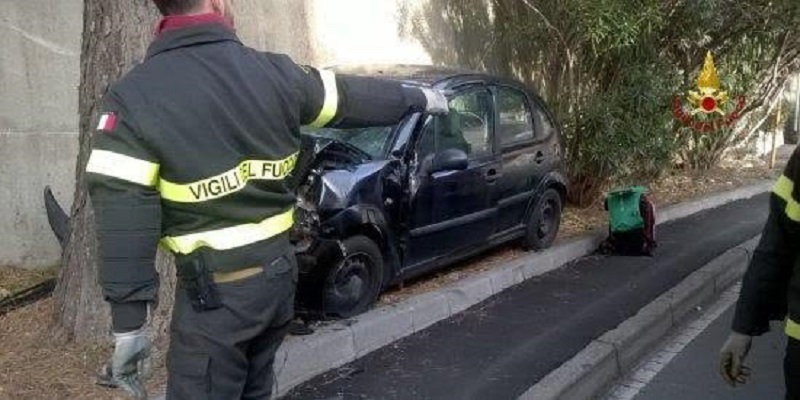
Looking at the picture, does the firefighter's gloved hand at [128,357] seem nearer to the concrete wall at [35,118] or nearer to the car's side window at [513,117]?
the concrete wall at [35,118]

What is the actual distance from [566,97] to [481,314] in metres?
4.14

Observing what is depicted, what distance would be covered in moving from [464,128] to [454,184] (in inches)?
19.6

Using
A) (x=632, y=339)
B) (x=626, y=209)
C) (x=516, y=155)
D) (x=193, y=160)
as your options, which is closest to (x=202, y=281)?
(x=193, y=160)

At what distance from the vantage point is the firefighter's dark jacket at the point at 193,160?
2.32 metres

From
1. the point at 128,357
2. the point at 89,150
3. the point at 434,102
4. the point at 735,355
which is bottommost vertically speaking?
the point at 735,355

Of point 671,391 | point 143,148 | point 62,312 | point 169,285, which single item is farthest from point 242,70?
point 671,391

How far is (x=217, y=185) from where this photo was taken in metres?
2.44

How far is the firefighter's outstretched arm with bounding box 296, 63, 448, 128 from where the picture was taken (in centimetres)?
277

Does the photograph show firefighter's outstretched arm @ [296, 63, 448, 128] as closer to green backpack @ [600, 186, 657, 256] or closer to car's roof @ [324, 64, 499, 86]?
car's roof @ [324, 64, 499, 86]

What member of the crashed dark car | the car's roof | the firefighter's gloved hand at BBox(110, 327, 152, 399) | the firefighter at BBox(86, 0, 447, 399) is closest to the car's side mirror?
the crashed dark car

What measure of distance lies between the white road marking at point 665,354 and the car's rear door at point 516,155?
161 cm

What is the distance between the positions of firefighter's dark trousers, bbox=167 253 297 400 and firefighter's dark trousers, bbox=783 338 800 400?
1588mm

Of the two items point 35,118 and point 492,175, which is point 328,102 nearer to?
point 492,175

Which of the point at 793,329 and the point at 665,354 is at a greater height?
the point at 793,329
